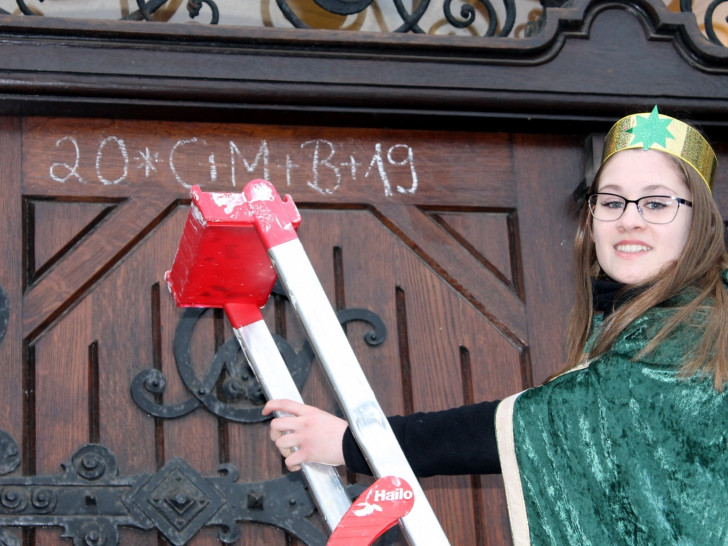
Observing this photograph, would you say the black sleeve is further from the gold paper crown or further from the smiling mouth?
the gold paper crown

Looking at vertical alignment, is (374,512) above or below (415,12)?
below

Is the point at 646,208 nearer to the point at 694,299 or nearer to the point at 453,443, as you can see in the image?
the point at 694,299

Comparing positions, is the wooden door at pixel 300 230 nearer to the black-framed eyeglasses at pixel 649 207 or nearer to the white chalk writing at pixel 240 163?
the white chalk writing at pixel 240 163

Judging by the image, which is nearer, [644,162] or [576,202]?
[644,162]

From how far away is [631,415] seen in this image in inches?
58.7

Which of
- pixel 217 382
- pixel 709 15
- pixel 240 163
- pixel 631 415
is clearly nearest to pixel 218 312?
pixel 217 382

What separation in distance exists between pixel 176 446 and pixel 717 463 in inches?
39.0

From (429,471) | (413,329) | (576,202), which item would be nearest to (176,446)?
(413,329)

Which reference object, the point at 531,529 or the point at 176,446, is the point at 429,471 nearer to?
the point at 531,529

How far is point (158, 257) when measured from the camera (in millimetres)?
2188

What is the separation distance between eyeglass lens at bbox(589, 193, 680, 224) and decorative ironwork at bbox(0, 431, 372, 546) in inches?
28.1

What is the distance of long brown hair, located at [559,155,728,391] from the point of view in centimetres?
149

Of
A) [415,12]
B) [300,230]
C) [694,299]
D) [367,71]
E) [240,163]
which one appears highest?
[415,12]

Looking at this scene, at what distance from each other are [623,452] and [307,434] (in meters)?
0.41
